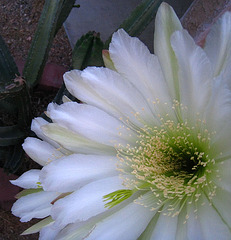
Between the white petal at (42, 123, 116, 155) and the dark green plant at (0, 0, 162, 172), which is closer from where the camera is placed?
the white petal at (42, 123, 116, 155)

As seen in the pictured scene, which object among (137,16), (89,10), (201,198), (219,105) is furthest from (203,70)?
(89,10)

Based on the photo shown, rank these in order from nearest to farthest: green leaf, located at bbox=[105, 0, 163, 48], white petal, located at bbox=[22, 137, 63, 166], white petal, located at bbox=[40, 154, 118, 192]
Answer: white petal, located at bbox=[40, 154, 118, 192] → white petal, located at bbox=[22, 137, 63, 166] → green leaf, located at bbox=[105, 0, 163, 48]

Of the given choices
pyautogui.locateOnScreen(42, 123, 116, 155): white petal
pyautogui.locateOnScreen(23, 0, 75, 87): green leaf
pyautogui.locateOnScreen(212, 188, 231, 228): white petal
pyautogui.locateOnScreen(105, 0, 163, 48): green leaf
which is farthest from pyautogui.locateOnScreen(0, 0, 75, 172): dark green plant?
pyautogui.locateOnScreen(212, 188, 231, 228): white petal

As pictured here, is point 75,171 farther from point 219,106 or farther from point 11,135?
point 11,135

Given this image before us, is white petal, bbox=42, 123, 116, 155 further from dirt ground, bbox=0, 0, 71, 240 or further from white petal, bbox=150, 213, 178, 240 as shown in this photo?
dirt ground, bbox=0, 0, 71, 240

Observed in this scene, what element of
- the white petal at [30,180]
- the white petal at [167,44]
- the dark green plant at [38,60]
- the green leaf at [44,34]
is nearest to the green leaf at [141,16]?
the dark green plant at [38,60]

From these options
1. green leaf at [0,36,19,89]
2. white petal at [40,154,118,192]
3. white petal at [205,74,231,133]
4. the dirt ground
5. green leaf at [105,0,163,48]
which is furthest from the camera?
the dirt ground
